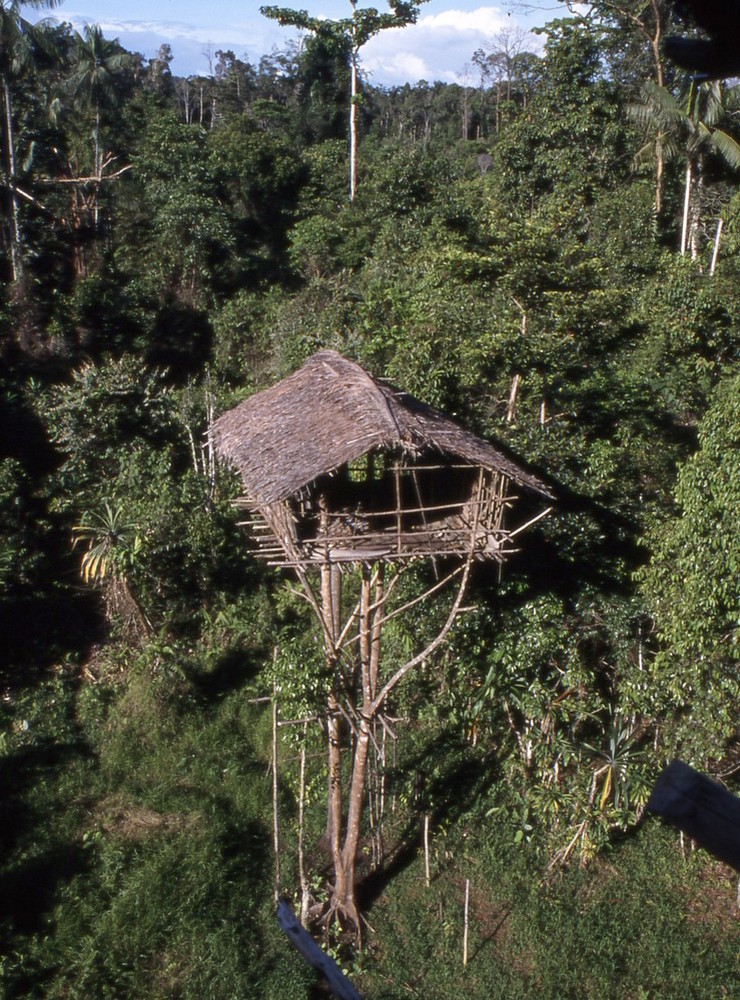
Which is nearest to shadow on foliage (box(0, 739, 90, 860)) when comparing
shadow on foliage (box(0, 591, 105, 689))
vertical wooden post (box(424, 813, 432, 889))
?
shadow on foliage (box(0, 591, 105, 689))

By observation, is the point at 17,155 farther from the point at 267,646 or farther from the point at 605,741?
the point at 605,741

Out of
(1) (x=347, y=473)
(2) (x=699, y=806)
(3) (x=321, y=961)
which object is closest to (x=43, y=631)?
(1) (x=347, y=473)

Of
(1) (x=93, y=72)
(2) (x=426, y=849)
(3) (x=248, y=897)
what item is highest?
(1) (x=93, y=72)

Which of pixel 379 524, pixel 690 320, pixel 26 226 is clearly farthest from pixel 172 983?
pixel 26 226

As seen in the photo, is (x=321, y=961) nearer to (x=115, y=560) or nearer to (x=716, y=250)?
(x=115, y=560)

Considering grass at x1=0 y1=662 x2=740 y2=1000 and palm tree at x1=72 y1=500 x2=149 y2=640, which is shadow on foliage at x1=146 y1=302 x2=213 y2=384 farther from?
grass at x1=0 y1=662 x2=740 y2=1000

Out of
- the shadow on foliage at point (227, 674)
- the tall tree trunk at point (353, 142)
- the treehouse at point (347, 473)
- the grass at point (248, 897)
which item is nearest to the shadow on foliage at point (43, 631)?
the grass at point (248, 897)
